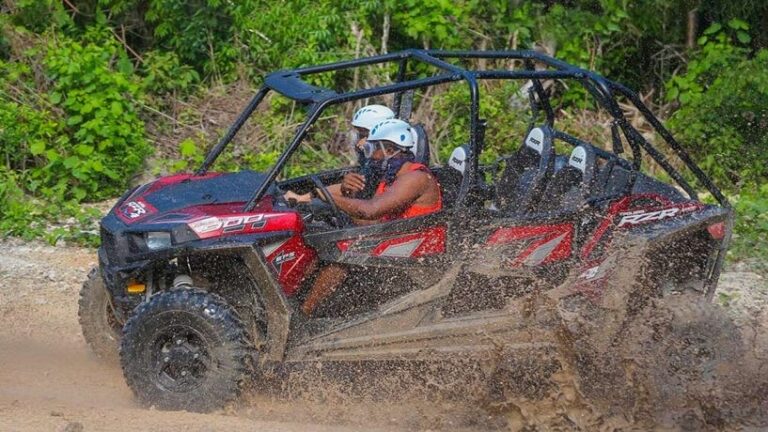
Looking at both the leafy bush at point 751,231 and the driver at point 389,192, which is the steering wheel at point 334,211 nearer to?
the driver at point 389,192

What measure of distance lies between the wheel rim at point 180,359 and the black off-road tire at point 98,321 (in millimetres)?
967

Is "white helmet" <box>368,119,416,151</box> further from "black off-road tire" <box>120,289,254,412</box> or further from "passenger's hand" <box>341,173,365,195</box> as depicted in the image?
"black off-road tire" <box>120,289,254,412</box>

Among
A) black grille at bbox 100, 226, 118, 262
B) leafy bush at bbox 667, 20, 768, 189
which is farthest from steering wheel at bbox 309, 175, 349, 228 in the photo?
leafy bush at bbox 667, 20, 768, 189

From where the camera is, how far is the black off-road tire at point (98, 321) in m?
7.10

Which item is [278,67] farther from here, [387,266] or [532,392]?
[532,392]

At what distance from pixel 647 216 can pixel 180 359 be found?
2.66 meters

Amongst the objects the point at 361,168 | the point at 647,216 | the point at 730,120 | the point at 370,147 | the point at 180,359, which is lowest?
the point at 730,120

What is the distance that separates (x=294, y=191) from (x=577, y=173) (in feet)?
5.50

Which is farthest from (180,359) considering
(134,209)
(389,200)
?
(389,200)

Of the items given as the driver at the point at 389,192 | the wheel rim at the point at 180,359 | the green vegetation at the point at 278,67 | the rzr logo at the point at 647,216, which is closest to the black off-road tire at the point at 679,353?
the rzr logo at the point at 647,216

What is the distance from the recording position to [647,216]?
266 inches

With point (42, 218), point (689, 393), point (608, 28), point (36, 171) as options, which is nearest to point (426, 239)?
point (689, 393)

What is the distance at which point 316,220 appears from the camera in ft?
22.2

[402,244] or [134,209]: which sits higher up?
[134,209]
